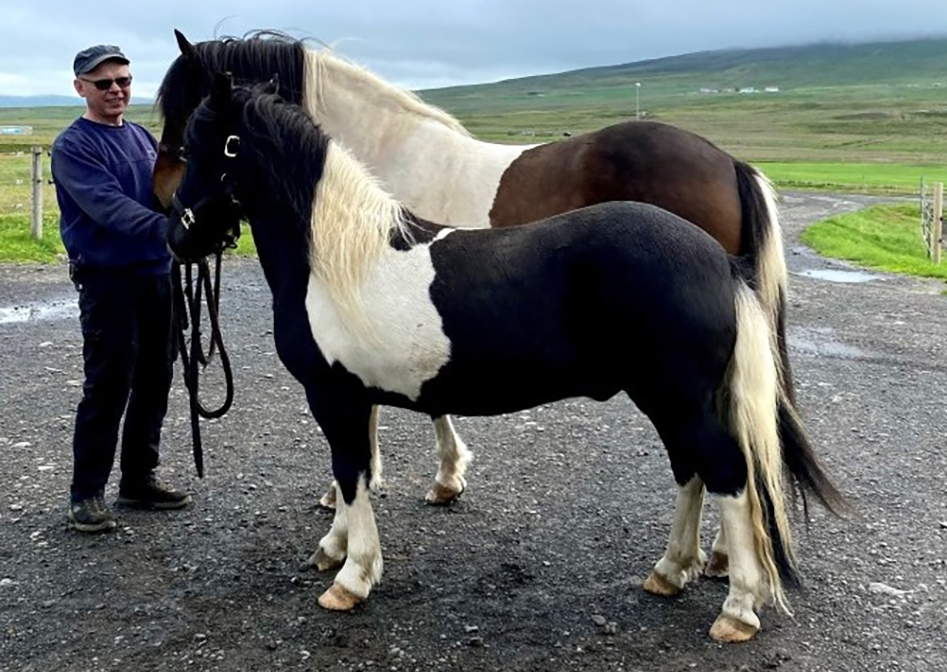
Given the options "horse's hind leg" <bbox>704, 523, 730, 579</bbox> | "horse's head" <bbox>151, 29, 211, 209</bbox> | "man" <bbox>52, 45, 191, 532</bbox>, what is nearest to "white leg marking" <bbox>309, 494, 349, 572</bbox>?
"man" <bbox>52, 45, 191, 532</bbox>

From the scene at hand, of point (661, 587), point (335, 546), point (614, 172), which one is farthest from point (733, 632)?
point (614, 172)

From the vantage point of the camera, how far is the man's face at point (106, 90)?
3965 millimetres

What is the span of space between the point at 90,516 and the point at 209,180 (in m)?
1.86

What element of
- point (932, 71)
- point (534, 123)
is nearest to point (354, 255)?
point (534, 123)

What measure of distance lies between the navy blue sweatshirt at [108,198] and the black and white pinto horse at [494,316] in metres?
0.44

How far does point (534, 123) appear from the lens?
3585 inches

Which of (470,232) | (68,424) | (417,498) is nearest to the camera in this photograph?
(470,232)

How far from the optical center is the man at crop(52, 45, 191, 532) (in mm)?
3939

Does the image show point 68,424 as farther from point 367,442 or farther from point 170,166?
A: point 367,442

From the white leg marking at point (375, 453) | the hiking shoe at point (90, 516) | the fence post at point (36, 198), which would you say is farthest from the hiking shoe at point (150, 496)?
the fence post at point (36, 198)

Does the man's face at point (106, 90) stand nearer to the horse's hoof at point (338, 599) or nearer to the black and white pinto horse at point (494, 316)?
the black and white pinto horse at point (494, 316)

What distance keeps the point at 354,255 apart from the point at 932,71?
684 feet

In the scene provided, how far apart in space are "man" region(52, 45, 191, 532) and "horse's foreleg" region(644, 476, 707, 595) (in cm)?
253

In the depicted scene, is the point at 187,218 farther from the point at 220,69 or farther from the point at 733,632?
the point at 733,632
